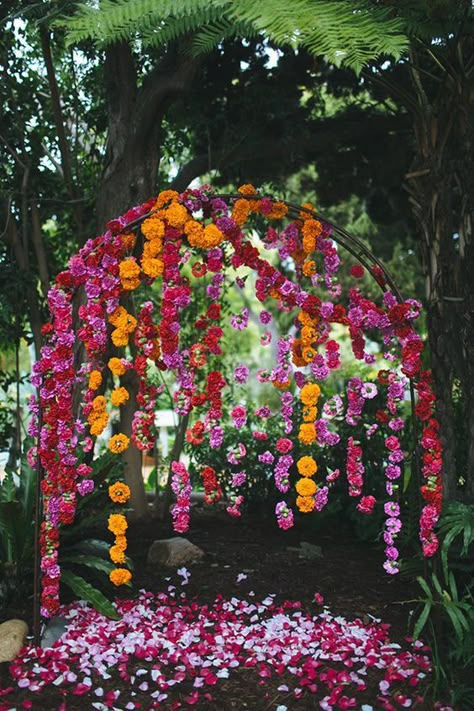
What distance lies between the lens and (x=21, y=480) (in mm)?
4094

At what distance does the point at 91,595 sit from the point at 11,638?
1.39 ft

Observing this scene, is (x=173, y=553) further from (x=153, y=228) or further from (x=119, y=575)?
(x=153, y=228)

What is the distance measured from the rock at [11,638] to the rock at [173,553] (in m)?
1.02

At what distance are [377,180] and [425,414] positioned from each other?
3134mm

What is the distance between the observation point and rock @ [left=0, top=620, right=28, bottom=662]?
10.8 feet

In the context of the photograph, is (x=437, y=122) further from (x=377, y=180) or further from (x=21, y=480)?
(x=21, y=480)

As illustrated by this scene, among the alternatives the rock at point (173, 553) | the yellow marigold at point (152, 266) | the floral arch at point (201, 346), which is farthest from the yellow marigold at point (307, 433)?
the rock at point (173, 553)

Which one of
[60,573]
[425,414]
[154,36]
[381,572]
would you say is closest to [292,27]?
[154,36]

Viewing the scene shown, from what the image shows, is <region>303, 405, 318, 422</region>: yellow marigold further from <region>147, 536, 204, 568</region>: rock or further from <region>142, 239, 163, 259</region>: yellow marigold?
<region>147, 536, 204, 568</region>: rock

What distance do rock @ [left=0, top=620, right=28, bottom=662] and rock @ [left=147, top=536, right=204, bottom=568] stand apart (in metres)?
1.02

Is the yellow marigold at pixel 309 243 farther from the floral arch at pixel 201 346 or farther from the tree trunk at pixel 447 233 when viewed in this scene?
the tree trunk at pixel 447 233

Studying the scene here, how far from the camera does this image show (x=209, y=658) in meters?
3.38

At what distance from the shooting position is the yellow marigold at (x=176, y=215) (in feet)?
10.6

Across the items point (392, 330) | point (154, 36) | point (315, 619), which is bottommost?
point (315, 619)
